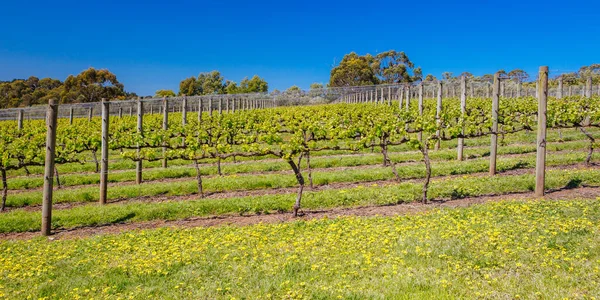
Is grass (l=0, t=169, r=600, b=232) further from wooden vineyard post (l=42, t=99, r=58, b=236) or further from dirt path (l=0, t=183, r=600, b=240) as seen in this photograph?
wooden vineyard post (l=42, t=99, r=58, b=236)

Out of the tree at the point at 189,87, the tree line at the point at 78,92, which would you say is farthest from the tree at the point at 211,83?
the tree line at the point at 78,92

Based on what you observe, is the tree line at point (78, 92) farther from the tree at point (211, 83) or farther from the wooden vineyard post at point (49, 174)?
the wooden vineyard post at point (49, 174)

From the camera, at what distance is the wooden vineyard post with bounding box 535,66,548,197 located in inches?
486

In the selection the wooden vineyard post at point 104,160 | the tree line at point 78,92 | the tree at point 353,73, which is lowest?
the wooden vineyard post at point 104,160

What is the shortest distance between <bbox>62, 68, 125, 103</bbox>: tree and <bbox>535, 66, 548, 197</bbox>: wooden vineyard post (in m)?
81.8

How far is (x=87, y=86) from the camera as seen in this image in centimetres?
8288

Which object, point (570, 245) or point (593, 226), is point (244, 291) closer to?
point (570, 245)

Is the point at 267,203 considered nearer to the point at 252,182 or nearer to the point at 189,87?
the point at 252,182

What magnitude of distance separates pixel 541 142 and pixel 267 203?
26.4ft

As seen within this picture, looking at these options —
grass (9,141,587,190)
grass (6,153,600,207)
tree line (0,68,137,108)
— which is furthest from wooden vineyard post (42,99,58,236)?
tree line (0,68,137,108)

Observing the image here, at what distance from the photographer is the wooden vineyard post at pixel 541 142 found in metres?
12.3

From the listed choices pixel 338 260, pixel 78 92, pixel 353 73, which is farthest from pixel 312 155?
pixel 78 92

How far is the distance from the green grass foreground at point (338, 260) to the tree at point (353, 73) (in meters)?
79.5

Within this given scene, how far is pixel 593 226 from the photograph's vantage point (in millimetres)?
8422
